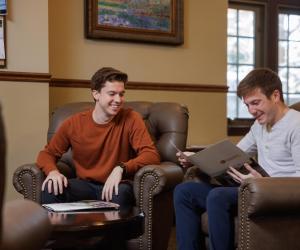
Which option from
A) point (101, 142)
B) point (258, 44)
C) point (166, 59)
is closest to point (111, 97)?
point (101, 142)

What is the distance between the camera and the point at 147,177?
258 centimetres

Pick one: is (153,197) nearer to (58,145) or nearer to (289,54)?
(58,145)

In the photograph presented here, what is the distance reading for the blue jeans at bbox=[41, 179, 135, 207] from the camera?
8.35 feet

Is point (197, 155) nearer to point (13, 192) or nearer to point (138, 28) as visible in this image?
point (13, 192)

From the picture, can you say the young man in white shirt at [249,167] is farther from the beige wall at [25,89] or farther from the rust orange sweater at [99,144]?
the beige wall at [25,89]

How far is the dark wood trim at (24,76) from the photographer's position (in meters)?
3.39

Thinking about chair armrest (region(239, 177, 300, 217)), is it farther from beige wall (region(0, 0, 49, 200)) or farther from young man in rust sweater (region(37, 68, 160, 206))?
beige wall (region(0, 0, 49, 200))

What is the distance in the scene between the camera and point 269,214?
2.14 metres

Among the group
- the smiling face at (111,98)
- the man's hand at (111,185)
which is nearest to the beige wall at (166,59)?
the smiling face at (111,98)

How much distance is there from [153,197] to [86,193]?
14.7 inches

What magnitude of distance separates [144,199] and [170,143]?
589 mm

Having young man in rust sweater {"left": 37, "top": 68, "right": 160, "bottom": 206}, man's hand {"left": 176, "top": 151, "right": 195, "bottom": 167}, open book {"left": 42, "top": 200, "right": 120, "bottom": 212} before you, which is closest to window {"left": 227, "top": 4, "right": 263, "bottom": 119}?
young man in rust sweater {"left": 37, "top": 68, "right": 160, "bottom": 206}

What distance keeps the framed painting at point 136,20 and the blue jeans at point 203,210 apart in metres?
1.81

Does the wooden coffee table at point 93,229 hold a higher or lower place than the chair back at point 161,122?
lower
